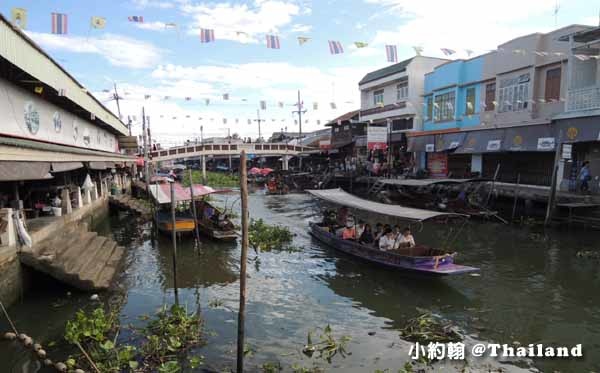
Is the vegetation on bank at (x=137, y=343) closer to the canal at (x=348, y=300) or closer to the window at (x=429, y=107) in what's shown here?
the canal at (x=348, y=300)

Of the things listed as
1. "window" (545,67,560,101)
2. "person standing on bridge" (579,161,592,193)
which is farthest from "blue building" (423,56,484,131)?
"person standing on bridge" (579,161,592,193)

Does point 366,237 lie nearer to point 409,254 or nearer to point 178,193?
point 409,254

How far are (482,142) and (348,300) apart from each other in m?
19.3

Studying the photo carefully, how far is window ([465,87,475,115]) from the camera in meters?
27.2

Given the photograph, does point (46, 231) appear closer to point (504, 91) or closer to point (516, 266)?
point (516, 266)

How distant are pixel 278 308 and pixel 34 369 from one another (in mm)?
5112

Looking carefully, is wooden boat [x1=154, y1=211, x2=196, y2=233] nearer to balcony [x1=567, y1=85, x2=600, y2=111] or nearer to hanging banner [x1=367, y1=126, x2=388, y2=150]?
hanging banner [x1=367, y1=126, x2=388, y2=150]

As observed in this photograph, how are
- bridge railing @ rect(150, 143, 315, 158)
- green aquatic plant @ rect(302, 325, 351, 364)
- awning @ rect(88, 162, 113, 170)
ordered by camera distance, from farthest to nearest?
bridge railing @ rect(150, 143, 315, 158) < awning @ rect(88, 162, 113, 170) < green aquatic plant @ rect(302, 325, 351, 364)

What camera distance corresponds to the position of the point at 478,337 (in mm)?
8227

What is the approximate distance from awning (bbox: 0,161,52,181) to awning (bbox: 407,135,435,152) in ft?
87.7

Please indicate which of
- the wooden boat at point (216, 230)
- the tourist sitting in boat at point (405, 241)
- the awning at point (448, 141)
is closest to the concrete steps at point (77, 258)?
the wooden boat at point (216, 230)

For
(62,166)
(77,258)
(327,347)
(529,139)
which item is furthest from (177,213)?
(529,139)

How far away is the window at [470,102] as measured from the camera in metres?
27.2

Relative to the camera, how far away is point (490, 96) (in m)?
25.9
